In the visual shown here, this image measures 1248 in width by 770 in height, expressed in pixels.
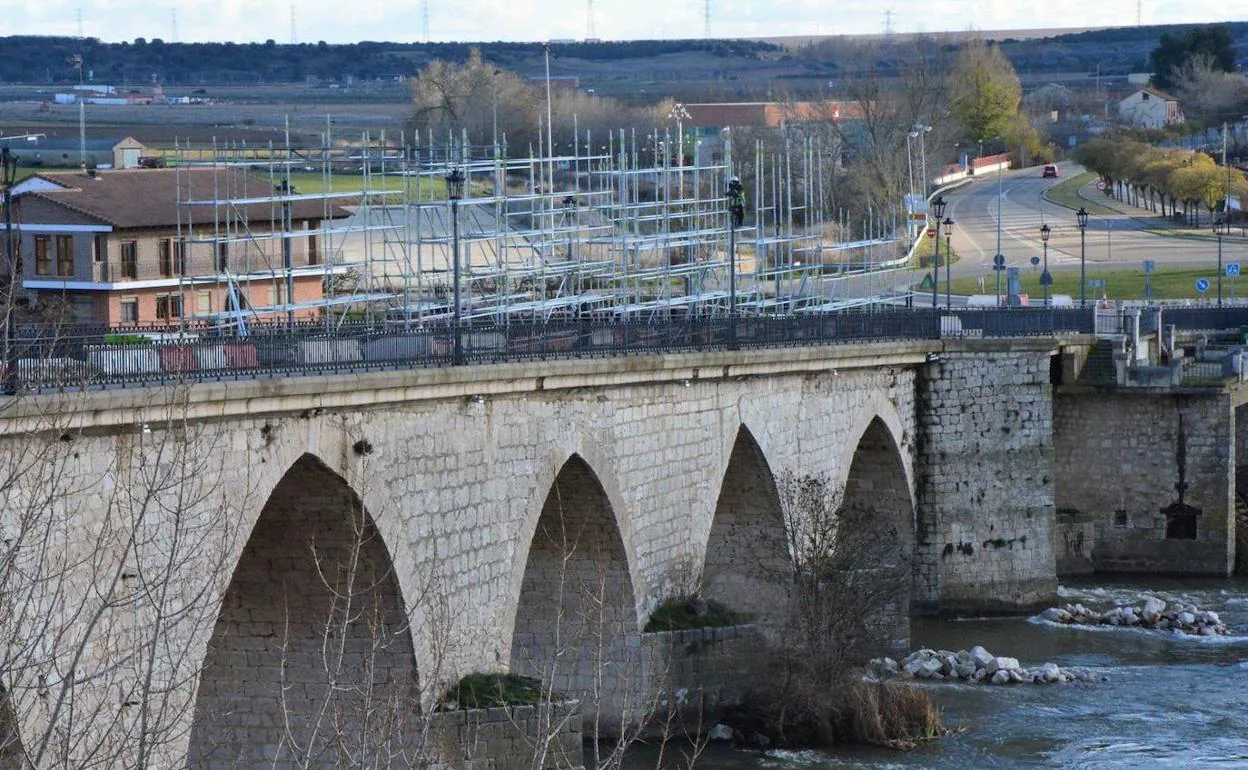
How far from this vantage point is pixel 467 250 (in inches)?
1673

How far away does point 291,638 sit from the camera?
2692cm

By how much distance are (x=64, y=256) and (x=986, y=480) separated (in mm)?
16937

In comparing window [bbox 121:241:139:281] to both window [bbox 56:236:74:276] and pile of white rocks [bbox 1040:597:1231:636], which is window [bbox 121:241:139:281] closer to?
window [bbox 56:236:74:276]

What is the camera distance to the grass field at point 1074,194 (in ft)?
327

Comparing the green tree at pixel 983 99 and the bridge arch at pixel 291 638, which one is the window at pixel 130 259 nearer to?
the bridge arch at pixel 291 638

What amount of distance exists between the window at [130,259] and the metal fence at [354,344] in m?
5.92

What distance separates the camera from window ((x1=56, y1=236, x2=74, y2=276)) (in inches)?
1556

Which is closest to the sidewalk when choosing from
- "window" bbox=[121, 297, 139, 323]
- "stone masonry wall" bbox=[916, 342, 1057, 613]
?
"stone masonry wall" bbox=[916, 342, 1057, 613]

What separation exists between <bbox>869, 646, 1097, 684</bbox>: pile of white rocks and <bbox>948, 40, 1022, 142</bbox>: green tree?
79390 millimetres

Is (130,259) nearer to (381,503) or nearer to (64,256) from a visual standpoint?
(64,256)

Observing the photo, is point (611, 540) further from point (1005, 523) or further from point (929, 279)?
point (929, 279)

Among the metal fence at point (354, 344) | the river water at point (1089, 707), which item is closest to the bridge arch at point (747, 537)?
the metal fence at point (354, 344)

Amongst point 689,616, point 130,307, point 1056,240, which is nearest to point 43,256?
point 130,307

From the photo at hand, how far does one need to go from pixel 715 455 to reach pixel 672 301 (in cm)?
1076
